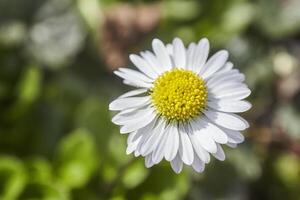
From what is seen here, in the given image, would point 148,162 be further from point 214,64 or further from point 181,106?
point 214,64

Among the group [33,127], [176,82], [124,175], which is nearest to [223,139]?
[176,82]

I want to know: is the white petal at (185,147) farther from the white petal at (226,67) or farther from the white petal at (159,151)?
the white petal at (226,67)

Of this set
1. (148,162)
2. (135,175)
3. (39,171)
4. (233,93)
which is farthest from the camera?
(39,171)

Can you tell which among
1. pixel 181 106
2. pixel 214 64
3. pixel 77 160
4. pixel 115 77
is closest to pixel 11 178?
pixel 77 160

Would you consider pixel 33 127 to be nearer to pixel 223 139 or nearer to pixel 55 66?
pixel 55 66

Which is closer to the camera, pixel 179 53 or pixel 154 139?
pixel 154 139

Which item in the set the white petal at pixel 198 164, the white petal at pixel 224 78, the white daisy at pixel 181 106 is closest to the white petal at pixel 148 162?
the white daisy at pixel 181 106

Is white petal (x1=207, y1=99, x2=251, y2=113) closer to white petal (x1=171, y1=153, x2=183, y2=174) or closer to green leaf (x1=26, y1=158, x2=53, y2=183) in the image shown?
white petal (x1=171, y1=153, x2=183, y2=174)
